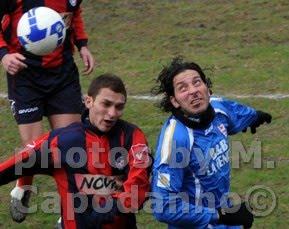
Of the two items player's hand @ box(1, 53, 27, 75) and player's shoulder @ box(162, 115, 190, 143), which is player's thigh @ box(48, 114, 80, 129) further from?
player's shoulder @ box(162, 115, 190, 143)

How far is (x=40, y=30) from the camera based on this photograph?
5.64 m

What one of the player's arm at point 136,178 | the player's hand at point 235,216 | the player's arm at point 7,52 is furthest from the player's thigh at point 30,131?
the player's hand at point 235,216

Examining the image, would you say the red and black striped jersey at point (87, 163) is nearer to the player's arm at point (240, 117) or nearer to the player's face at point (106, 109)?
the player's face at point (106, 109)

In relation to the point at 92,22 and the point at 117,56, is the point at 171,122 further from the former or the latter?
the point at 92,22

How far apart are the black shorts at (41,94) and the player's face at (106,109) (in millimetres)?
1357

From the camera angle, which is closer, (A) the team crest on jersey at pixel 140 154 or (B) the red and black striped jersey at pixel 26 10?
(A) the team crest on jersey at pixel 140 154

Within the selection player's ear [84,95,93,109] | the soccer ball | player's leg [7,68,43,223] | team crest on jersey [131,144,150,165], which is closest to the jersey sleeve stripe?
team crest on jersey [131,144,150,165]

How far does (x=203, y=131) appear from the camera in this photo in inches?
173

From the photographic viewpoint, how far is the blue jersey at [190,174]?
419cm

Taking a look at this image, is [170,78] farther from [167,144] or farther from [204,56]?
[204,56]

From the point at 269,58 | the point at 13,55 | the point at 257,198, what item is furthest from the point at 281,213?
the point at 269,58

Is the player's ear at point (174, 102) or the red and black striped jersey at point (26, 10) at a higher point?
the red and black striped jersey at point (26, 10)

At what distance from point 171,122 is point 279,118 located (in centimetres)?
355

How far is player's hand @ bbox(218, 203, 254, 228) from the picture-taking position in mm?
4293
